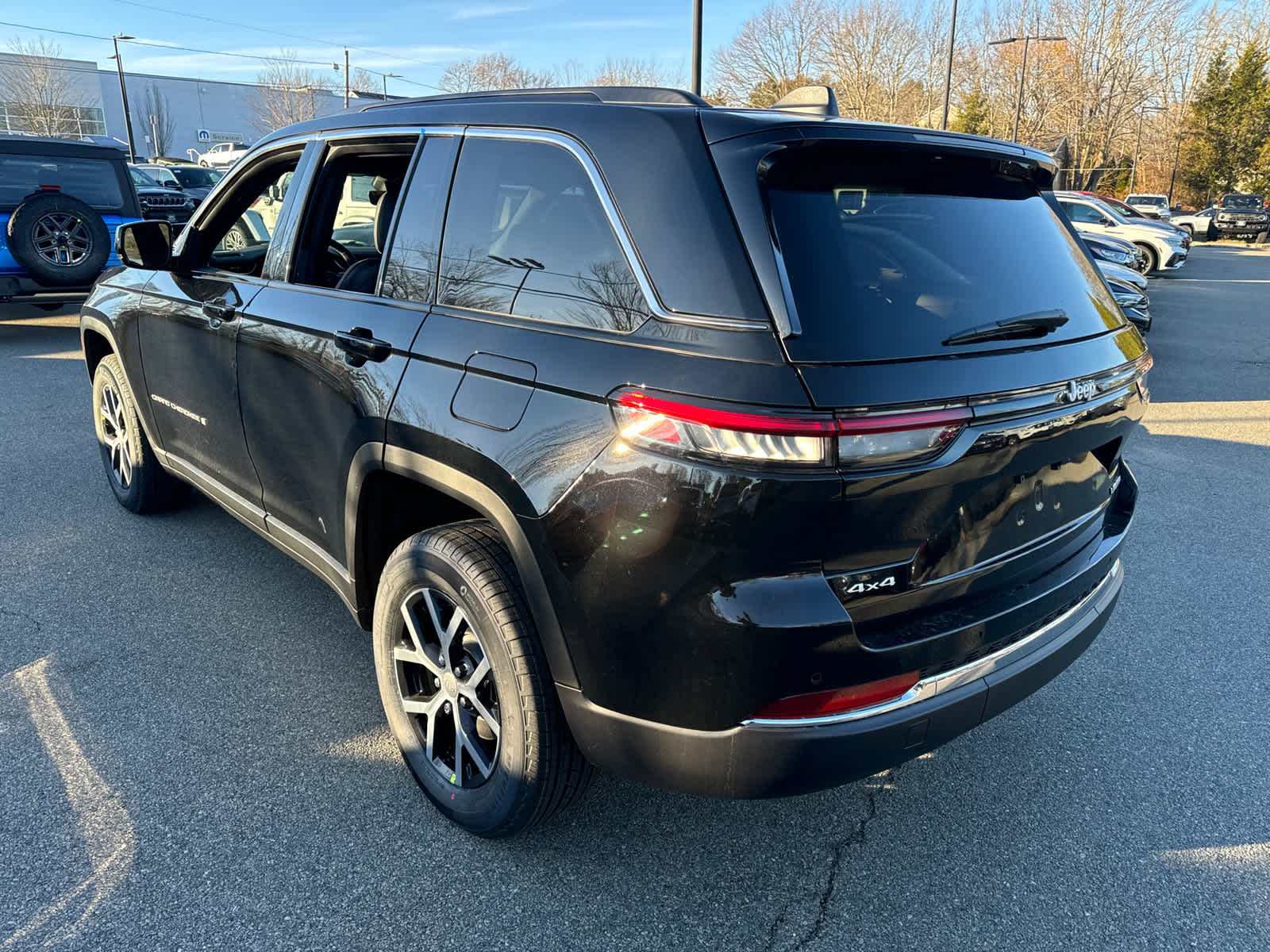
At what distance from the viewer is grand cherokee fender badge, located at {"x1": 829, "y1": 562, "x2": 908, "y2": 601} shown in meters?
1.78

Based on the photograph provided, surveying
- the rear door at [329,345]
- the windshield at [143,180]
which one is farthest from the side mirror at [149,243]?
the windshield at [143,180]

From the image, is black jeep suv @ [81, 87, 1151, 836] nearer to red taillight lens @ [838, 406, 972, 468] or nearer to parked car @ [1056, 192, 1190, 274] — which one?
red taillight lens @ [838, 406, 972, 468]

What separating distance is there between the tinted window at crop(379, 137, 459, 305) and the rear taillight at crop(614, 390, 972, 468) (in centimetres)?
97

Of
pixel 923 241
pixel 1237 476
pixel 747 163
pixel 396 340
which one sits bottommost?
pixel 1237 476

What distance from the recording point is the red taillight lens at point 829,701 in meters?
1.81

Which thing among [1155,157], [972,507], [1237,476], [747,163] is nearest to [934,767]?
[972,507]

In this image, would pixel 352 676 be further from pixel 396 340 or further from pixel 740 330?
pixel 740 330

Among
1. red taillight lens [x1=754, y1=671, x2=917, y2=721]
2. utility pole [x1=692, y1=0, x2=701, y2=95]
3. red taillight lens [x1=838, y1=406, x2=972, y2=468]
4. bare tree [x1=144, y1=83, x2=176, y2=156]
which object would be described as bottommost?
red taillight lens [x1=754, y1=671, x2=917, y2=721]

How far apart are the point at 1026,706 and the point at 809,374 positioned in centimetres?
200

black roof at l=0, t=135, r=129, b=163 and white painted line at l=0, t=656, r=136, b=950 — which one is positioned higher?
black roof at l=0, t=135, r=129, b=163

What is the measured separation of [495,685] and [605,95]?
1.52 metres

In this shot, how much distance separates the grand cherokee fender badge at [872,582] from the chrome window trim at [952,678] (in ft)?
0.81

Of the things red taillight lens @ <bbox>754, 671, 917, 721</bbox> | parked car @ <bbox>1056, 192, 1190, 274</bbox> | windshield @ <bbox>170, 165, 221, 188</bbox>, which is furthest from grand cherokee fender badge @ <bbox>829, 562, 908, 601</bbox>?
windshield @ <bbox>170, 165, 221, 188</bbox>

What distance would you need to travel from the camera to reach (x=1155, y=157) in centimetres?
6156
